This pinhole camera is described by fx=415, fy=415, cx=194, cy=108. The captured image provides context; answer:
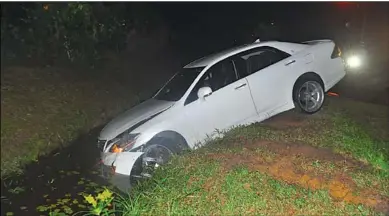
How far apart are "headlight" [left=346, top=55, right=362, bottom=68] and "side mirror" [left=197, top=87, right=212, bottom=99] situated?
4714 mm

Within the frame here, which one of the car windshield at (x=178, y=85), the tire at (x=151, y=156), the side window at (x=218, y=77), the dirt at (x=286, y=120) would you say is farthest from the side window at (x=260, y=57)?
the tire at (x=151, y=156)

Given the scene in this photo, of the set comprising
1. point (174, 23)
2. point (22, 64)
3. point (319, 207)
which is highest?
point (174, 23)

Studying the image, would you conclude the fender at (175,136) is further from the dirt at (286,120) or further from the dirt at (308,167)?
the dirt at (286,120)

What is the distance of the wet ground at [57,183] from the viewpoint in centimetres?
564

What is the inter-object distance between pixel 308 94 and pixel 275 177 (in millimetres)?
2684

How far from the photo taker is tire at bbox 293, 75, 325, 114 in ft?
23.3

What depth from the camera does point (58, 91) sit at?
9398 mm

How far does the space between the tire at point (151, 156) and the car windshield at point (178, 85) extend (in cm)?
82

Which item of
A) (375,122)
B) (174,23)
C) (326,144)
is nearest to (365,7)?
(375,122)

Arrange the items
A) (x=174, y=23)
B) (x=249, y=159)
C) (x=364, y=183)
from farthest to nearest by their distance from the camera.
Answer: (x=174, y=23)
(x=249, y=159)
(x=364, y=183)

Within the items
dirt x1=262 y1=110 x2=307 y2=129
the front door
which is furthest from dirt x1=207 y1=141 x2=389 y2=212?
dirt x1=262 y1=110 x2=307 y2=129

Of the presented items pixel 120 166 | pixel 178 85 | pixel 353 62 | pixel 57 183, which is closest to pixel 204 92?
pixel 178 85

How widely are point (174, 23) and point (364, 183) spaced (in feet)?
19.2

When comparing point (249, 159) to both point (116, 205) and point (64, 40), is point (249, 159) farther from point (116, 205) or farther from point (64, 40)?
point (64, 40)
